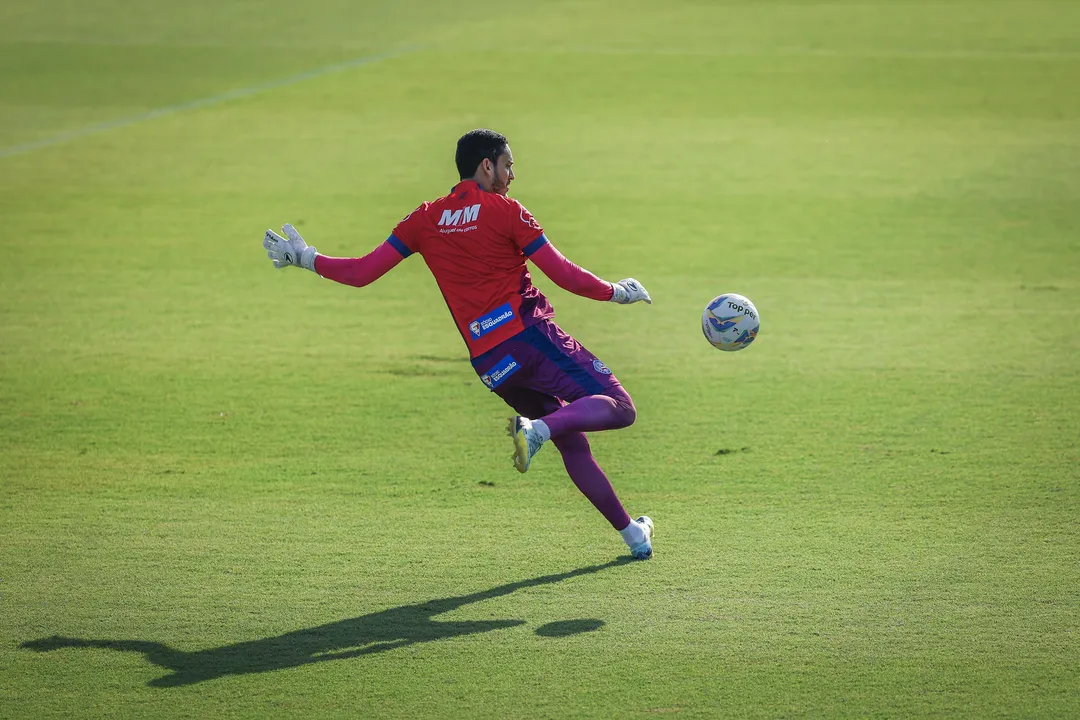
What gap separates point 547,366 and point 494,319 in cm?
34

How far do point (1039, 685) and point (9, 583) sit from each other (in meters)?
4.49

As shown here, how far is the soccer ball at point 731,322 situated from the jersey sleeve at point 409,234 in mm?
1621

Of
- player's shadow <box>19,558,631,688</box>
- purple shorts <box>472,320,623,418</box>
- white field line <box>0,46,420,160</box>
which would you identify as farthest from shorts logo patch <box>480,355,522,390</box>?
white field line <box>0,46,420,160</box>

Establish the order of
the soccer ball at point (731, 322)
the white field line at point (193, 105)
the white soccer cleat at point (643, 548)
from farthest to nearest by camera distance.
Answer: the white field line at point (193, 105)
the soccer ball at point (731, 322)
the white soccer cleat at point (643, 548)

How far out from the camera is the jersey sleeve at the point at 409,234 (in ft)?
19.7

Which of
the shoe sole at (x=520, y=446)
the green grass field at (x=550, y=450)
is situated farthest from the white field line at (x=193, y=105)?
the shoe sole at (x=520, y=446)

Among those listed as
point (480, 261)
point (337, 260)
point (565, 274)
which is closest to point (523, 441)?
point (565, 274)

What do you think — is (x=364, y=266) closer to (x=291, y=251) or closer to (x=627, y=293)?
(x=291, y=251)

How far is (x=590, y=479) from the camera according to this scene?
6.01 m

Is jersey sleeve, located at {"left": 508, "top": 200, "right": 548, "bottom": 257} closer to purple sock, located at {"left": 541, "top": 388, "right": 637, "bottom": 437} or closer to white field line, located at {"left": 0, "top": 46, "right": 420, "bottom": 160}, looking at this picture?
purple sock, located at {"left": 541, "top": 388, "right": 637, "bottom": 437}

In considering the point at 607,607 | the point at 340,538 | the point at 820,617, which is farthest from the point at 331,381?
the point at 820,617

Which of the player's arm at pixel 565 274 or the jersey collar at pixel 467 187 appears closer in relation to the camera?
the player's arm at pixel 565 274

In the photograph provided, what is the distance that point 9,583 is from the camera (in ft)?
19.0

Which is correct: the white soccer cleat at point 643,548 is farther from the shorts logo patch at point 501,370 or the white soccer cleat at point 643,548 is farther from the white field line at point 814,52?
the white field line at point 814,52
